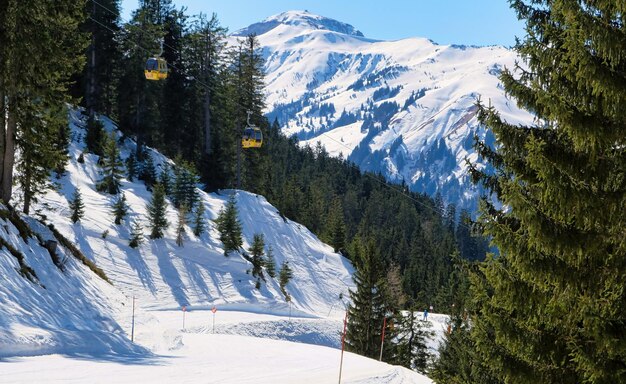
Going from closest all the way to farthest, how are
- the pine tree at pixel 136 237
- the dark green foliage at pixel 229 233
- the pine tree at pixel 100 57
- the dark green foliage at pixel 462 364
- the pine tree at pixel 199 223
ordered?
the dark green foliage at pixel 462 364 → the pine tree at pixel 136 237 → the dark green foliage at pixel 229 233 → the pine tree at pixel 199 223 → the pine tree at pixel 100 57

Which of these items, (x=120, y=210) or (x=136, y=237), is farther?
(x=120, y=210)

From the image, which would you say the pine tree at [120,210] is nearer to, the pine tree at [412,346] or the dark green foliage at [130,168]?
the dark green foliage at [130,168]

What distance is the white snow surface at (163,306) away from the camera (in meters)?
14.8

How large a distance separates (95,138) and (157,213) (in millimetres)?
11395

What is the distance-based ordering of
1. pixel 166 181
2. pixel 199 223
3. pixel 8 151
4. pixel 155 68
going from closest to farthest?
pixel 8 151
pixel 155 68
pixel 199 223
pixel 166 181

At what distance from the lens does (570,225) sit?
7.45 metres

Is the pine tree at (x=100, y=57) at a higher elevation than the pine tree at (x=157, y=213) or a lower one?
higher

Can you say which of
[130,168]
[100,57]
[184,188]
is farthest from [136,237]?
[100,57]

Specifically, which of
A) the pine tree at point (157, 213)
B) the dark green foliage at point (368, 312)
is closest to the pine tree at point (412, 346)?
the dark green foliage at point (368, 312)

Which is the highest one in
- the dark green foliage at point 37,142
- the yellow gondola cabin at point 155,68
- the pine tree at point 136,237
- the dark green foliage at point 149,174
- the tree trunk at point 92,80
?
the tree trunk at point 92,80

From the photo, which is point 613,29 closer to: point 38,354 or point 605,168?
point 605,168

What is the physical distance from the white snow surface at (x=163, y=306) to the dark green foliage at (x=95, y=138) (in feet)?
3.01

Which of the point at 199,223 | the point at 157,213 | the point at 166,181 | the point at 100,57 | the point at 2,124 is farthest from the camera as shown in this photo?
the point at 100,57

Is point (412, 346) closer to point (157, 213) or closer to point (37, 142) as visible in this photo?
point (157, 213)
